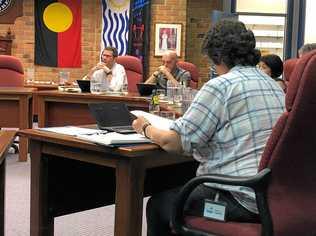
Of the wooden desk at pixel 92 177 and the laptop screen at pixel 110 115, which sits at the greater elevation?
the laptop screen at pixel 110 115

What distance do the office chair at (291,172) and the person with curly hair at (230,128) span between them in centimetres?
12

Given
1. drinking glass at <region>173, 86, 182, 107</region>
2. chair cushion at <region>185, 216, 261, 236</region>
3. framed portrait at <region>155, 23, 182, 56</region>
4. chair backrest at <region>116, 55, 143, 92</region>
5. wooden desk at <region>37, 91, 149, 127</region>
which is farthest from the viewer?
framed portrait at <region>155, 23, 182, 56</region>

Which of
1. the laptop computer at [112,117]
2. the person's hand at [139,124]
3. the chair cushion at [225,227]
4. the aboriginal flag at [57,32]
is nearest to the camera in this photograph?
the chair cushion at [225,227]

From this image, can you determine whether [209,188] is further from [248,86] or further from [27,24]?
[27,24]

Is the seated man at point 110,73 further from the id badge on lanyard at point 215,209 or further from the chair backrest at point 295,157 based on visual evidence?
the chair backrest at point 295,157

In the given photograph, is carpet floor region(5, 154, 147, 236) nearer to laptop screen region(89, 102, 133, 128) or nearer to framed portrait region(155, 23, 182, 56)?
laptop screen region(89, 102, 133, 128)

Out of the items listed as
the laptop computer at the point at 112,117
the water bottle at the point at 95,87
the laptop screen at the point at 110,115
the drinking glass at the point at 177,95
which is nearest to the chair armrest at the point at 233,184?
the laptop computer at the point at 112,117

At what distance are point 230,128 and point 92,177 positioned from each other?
0.97 meters

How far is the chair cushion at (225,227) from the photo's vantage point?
5.40 feet

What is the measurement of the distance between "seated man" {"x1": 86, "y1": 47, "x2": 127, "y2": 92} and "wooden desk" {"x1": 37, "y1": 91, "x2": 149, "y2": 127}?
1.40 feet

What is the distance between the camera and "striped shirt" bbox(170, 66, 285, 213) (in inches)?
69.0

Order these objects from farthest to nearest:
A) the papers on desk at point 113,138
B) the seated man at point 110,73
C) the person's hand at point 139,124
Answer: the seated man at point 110,73 < the person's hand at point 139,124 < the papers on desk at point 113,138

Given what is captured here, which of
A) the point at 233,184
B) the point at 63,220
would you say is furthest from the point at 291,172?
the point at 63,220

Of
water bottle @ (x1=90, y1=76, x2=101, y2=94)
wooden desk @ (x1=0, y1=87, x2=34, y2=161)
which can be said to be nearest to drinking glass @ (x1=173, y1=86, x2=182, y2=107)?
water bottle @ (x1=90, y1=76, x2=101, y2=94)
